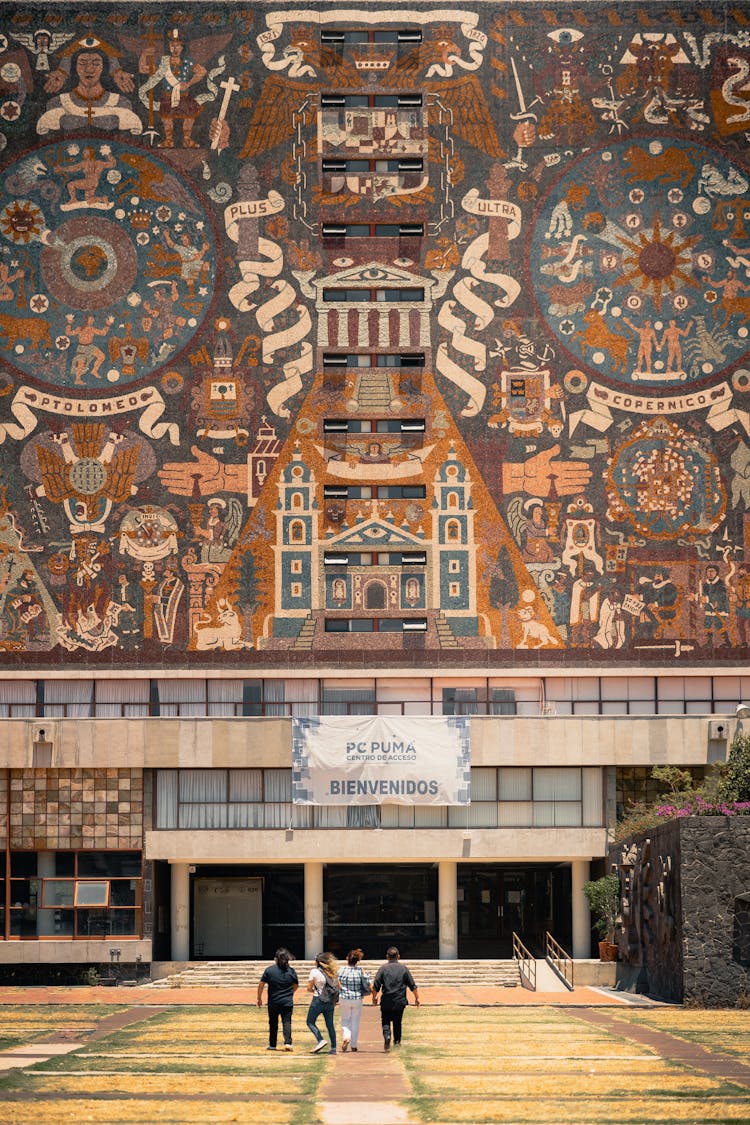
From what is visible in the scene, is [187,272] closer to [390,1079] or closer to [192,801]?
[192,801]

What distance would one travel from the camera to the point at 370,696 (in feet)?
189

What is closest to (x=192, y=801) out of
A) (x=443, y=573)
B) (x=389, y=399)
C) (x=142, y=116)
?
(x=443, y=573)

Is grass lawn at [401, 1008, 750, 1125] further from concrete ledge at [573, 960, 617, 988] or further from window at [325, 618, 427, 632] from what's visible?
window at [325, 618, 427, 632]

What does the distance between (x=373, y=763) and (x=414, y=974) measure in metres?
7.06

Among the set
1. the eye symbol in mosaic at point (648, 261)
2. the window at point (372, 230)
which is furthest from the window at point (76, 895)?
the eye symbol in mosaic at point (648, 261)

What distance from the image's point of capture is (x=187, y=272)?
5944 cm

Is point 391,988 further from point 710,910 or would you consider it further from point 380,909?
point 380,909

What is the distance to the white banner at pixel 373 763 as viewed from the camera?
55156mm

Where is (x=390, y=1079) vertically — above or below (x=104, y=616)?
below

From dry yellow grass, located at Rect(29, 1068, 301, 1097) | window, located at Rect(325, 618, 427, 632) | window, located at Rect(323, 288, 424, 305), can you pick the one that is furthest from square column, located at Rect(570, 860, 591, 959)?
dry yellow grass, located at Rect(29, 1068, 301, 1097)

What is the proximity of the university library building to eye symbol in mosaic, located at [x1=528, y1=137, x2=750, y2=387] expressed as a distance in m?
0.12

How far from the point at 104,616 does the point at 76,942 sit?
10504mm

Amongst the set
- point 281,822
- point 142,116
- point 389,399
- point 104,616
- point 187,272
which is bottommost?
point 281,822

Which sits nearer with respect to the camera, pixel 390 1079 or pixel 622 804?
pixel 390 1079
